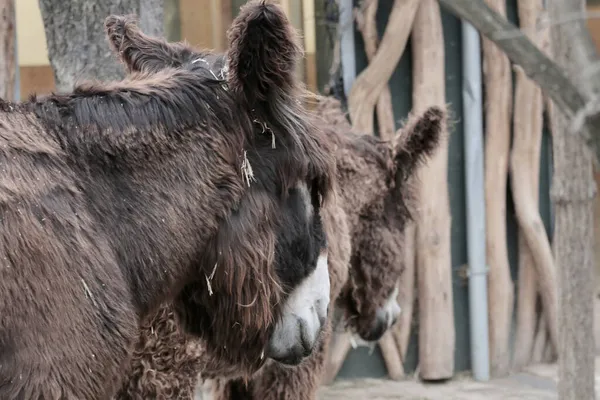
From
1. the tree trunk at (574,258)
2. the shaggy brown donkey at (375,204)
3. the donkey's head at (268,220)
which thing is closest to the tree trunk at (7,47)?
the shaggy brown donkey at (375,204)

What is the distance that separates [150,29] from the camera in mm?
4391

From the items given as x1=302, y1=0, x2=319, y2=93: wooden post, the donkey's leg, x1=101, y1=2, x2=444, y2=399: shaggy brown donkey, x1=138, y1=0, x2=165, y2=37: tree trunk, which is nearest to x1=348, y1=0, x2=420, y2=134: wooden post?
x1=302, y1=0, x2=319, y2=93: wooden post

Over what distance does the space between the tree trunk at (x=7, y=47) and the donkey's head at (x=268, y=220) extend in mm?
3005

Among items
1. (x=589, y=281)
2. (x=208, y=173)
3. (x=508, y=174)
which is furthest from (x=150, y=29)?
(x=508, y=174)

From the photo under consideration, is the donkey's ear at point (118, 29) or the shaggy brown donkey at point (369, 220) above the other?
the donkey's ear at point (118, 29)

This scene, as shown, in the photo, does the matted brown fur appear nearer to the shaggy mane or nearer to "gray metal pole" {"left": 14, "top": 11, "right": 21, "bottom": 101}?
the shaggy mane

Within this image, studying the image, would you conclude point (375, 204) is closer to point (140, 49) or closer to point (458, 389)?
point (140, 49)

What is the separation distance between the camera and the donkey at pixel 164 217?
212 cm

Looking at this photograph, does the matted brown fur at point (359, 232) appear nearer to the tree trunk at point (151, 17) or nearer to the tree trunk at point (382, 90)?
the tree trunk at point (151, 17)

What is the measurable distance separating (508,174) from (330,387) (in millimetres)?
2180

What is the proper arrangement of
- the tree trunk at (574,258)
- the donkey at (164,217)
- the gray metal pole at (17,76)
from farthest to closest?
1. the gray metal pole at (17,76)
2. the tree trunk at (574,258)
3. the donkey at (164,217)

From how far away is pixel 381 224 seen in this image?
487cm

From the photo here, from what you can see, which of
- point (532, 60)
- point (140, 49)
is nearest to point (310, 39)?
point (140, 49)

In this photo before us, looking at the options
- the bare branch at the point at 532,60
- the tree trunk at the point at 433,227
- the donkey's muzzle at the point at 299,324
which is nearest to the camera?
the bare branch at the point at 532,60
